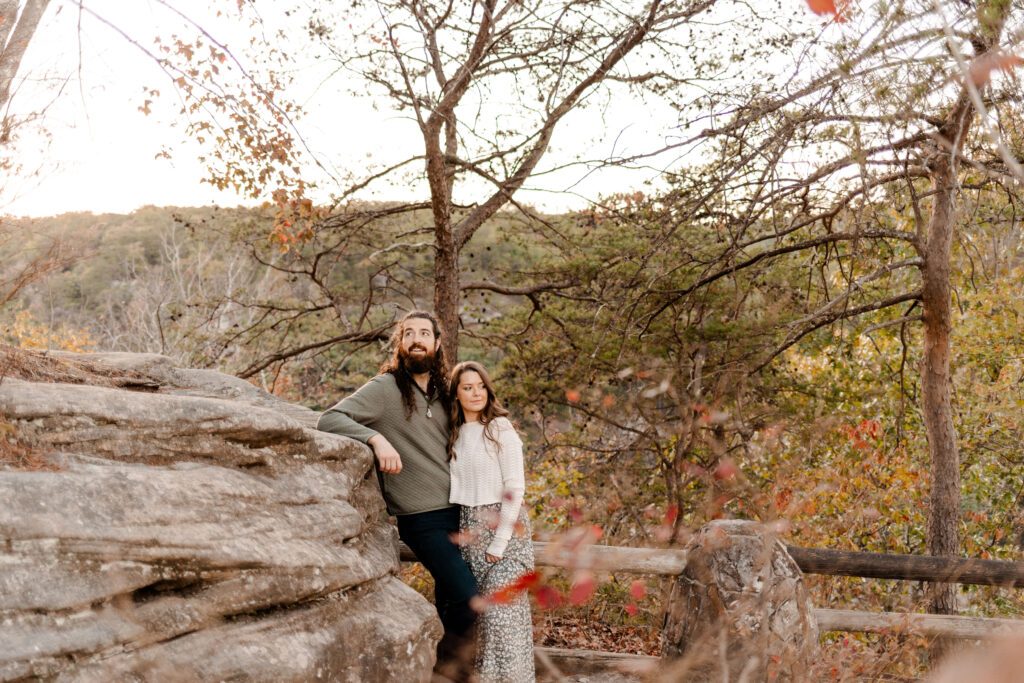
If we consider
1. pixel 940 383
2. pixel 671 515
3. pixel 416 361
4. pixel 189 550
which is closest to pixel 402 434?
pixel 416 361

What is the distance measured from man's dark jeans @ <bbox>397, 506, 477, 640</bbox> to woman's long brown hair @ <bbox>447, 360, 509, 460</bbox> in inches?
12.8

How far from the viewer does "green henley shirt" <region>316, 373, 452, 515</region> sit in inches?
147

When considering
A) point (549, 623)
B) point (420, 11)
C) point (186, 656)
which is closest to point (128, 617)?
point (186, 656)

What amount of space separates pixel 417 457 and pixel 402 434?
143 mm

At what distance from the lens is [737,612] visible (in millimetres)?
4086

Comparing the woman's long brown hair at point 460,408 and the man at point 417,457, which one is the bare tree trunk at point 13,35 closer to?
the man at point 417,457

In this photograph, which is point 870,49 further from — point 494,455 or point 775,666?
A: point 775,666

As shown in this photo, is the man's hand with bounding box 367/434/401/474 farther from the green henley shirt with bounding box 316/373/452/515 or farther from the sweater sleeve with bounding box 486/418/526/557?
the sweater sleeve with bounding box 486/418/526/557

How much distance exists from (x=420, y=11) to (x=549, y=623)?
207 inches

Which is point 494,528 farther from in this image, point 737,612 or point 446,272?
point 446,272

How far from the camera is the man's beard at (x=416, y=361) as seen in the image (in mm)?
3979

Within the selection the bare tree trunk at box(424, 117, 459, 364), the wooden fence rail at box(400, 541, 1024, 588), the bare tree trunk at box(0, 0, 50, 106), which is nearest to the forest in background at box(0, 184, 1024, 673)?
the bare tree trunk at box(424, 117, 459, 364)

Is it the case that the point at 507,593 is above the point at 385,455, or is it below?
below

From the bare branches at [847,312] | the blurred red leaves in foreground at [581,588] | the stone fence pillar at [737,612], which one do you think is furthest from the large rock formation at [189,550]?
the bare branches at [847,312]
